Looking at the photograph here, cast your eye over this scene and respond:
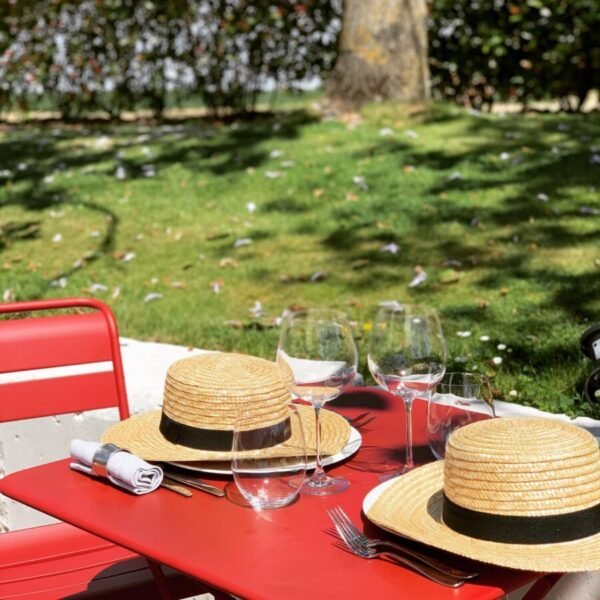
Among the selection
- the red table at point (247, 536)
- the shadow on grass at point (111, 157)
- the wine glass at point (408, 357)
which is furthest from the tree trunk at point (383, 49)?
the wine glass at point (408, 357)

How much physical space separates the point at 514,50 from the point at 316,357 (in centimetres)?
959

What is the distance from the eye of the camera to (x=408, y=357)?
7.22 ft

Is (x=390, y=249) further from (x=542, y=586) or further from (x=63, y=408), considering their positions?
(x=542, y=586)

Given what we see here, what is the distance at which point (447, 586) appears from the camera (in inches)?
65.5

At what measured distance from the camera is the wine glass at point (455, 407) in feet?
7.14

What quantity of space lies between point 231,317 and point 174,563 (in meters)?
4.14

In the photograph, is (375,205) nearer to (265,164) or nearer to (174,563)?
(265,164)

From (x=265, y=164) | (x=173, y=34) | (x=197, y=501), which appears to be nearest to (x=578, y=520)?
(x=197, y=501)

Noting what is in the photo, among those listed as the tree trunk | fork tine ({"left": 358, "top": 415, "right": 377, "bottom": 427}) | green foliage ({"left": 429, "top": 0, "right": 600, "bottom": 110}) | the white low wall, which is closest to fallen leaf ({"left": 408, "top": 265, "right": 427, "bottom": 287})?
the white low wall

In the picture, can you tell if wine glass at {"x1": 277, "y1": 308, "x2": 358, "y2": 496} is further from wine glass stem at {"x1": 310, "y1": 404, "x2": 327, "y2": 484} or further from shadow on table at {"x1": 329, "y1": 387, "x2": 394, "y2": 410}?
shadow on table at {"x1": 329, "y1": 387, "x2": 394, "y2": 410}

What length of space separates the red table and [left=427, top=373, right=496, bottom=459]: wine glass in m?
0.08

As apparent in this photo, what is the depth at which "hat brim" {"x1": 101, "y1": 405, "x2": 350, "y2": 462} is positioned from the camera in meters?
2.04

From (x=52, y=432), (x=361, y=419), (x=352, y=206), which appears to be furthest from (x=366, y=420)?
(x=352, y=206)

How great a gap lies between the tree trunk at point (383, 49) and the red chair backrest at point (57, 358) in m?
5.95
